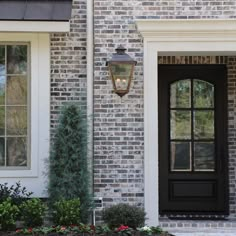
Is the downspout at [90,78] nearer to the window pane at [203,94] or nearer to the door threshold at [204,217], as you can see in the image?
the door threshold at [204,217]

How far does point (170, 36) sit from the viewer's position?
A: 9.11m

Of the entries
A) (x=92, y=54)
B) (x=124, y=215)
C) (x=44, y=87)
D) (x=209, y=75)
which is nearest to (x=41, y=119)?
(x=44, y=87)

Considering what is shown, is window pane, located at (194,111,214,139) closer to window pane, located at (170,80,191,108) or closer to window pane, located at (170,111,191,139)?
window pane, located at (170,111,191,139)

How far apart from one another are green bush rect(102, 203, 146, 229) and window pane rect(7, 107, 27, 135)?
1.86 meters

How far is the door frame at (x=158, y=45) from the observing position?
902 centimetres

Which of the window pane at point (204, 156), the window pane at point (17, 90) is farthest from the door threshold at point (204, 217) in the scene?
the window pane at point (17, 90)

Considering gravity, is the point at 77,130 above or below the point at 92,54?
below

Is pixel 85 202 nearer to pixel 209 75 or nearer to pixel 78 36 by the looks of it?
pixel 78 36

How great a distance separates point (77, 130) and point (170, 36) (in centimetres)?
196

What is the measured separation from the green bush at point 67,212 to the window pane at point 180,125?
2490mm

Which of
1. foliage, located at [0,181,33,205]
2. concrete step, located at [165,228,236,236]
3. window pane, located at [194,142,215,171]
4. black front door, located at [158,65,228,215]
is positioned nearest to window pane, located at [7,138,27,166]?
foliage, located at [0,181,33,205]

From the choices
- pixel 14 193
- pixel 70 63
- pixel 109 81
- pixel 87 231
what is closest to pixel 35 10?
pixel 70 63

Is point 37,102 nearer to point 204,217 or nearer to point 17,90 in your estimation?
point 17,90

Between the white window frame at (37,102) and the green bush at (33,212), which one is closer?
the green bush at (33,212)
